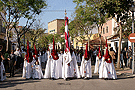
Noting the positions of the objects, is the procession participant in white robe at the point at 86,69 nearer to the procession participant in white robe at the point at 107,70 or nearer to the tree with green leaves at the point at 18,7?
the procession participant in white robe at the point at 107,70

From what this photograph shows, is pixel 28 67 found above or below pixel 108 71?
above

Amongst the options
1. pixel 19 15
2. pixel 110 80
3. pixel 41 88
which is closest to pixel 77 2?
pixel 19 15

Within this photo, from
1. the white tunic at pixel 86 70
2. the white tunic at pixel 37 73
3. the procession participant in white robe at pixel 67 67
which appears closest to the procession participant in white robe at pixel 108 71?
the white tunic at pixel 86 70

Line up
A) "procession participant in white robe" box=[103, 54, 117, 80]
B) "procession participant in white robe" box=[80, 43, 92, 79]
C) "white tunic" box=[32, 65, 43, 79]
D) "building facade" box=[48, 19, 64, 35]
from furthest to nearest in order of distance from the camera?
"building facade" box=[48, 19, 64, 35]
"white tunic" box=[32, 65, 43, 79]
"procession participant in white robe" box=[80, 43, 92, 79]
"procession participant in white robe" box=[103, 54, 117, 80]

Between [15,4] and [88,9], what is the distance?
7.09 metres

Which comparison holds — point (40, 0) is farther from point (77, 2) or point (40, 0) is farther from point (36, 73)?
point (36, 73)

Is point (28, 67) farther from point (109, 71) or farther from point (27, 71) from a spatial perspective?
point (109, 71)

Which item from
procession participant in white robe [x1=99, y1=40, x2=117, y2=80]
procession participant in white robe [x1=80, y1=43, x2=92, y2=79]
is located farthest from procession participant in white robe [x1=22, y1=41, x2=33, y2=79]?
procession participant in white robe [x1=99, y1=40, x2=117, y2=80]

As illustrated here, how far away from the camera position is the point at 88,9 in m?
20.2

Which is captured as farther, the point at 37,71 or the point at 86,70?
the point at 37,71

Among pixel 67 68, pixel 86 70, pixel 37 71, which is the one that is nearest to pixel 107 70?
pixel 86 70

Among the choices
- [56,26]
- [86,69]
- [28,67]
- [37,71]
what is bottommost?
[37,71]

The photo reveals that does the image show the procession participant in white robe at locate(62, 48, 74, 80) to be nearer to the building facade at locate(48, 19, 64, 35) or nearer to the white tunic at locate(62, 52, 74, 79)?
the white tunic at locate(62, 52, 74, 79)

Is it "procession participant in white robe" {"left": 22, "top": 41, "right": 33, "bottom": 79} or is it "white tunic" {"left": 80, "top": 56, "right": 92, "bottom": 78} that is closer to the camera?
"white tunic" {"left": 80, "top": 56, "right": 92, "bottom": 78}
